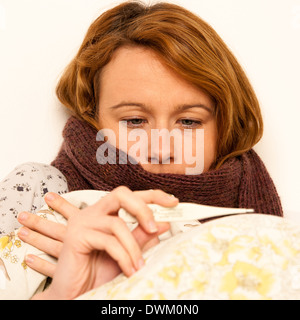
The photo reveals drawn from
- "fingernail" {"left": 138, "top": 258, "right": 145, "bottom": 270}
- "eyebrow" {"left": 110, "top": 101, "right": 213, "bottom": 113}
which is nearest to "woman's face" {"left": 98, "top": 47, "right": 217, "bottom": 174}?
"eyebrow" {"left": 110, "top": 101, "right": 213, "bottom": 113}

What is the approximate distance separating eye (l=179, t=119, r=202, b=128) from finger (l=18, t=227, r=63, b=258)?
0.41m

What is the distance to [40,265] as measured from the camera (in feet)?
2.63

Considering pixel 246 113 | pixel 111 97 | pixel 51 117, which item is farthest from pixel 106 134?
pixel 246 113

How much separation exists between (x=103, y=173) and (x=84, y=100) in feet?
0.74

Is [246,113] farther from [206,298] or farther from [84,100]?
[206,298]

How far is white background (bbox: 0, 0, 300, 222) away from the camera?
127 centimetres

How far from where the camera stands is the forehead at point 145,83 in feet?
3.36

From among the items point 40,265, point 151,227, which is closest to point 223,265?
point 151,227

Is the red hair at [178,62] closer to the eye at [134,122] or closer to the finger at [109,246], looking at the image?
the eye at [134,122]

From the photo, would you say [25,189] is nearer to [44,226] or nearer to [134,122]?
[44,226]

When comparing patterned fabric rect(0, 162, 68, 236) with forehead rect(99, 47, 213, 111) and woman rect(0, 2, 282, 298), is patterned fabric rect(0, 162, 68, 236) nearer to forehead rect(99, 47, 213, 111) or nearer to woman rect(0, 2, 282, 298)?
woman rect(0, 2, 282, 298)

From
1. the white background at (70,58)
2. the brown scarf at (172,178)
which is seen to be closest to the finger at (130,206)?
the brown scarf at (172,178)

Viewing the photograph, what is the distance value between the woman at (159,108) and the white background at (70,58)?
134mm

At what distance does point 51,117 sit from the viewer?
4.23 feet
